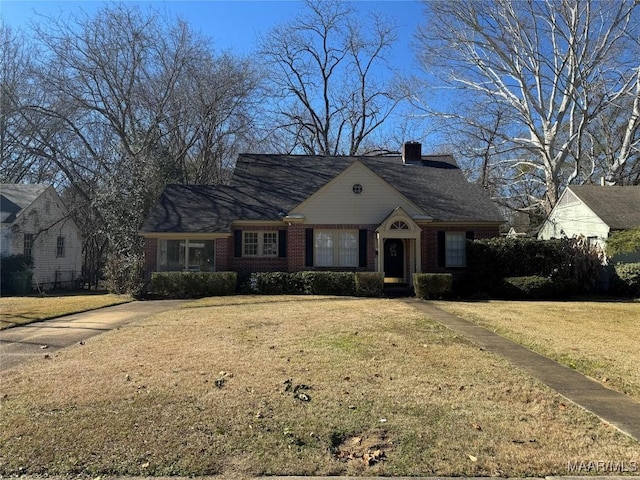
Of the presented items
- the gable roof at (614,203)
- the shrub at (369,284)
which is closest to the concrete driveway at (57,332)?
the shrub at (369,284)

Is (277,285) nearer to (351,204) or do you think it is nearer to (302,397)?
(351,204)

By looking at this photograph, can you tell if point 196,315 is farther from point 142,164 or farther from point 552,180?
point 552,180

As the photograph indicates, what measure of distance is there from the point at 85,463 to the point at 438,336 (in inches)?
270

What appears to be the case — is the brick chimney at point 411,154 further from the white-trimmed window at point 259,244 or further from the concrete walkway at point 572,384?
the concrete walkway at point 572,384

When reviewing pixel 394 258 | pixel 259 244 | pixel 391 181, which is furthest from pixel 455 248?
pixel 259 244

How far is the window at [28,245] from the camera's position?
24.1 meters

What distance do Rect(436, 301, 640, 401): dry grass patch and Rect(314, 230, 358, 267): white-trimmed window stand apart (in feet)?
18.0

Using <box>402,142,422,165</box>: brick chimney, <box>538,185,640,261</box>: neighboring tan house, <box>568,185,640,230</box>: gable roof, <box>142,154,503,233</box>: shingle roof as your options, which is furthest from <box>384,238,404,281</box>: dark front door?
<box>568,185,640,230</box>: gable roof

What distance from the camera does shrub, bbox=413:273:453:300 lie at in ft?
→ 57.2

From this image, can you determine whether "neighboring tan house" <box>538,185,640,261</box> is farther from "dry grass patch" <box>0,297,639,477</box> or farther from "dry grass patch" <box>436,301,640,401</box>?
"dry grass patch" <box>0,297,639,477</box>

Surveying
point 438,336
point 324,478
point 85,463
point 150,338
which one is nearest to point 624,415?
point 324,478

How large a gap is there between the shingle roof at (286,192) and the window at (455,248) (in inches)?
33.2

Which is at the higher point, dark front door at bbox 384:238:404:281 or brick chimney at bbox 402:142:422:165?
brick chimney at bbox 402:142:422:165

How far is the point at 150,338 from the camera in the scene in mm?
8734
